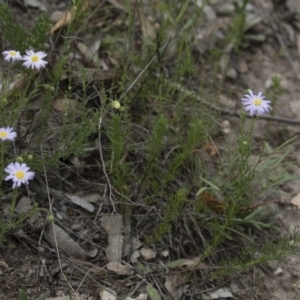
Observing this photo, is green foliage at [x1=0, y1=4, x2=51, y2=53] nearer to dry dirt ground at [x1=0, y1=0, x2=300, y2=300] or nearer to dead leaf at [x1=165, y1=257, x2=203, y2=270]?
dry dirt ground at [x1=0, y1=0, x2=300, y2=300]

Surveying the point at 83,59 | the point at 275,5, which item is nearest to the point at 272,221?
the point at 83,59

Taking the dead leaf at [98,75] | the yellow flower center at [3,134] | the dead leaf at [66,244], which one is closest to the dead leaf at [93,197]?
the dead leaf at [66,244]

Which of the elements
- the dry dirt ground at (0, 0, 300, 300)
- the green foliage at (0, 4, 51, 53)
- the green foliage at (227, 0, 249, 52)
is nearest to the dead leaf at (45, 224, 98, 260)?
the dry dirt ground at (0, 0, 300, 300)

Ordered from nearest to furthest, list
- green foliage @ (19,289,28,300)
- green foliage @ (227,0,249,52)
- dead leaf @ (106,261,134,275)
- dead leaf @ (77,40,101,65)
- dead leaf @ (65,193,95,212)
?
green foliage @ (19,289,28,300), dead leaf @ (106,261,134,275), dead leaf @ (65,193,95,212), dead leaf @ (77,40,101,65), green foliage @ (227,0,249,52)

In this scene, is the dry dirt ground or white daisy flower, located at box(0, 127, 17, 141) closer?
white daisy flower, located at box(0, 127, 17, 141)

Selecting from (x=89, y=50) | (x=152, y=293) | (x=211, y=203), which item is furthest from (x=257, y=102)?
(x=89, y=50)

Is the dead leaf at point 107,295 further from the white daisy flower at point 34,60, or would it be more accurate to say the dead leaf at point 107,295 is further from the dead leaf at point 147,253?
the white daisy flower at point 34,60

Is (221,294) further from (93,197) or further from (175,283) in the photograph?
(93,197)
